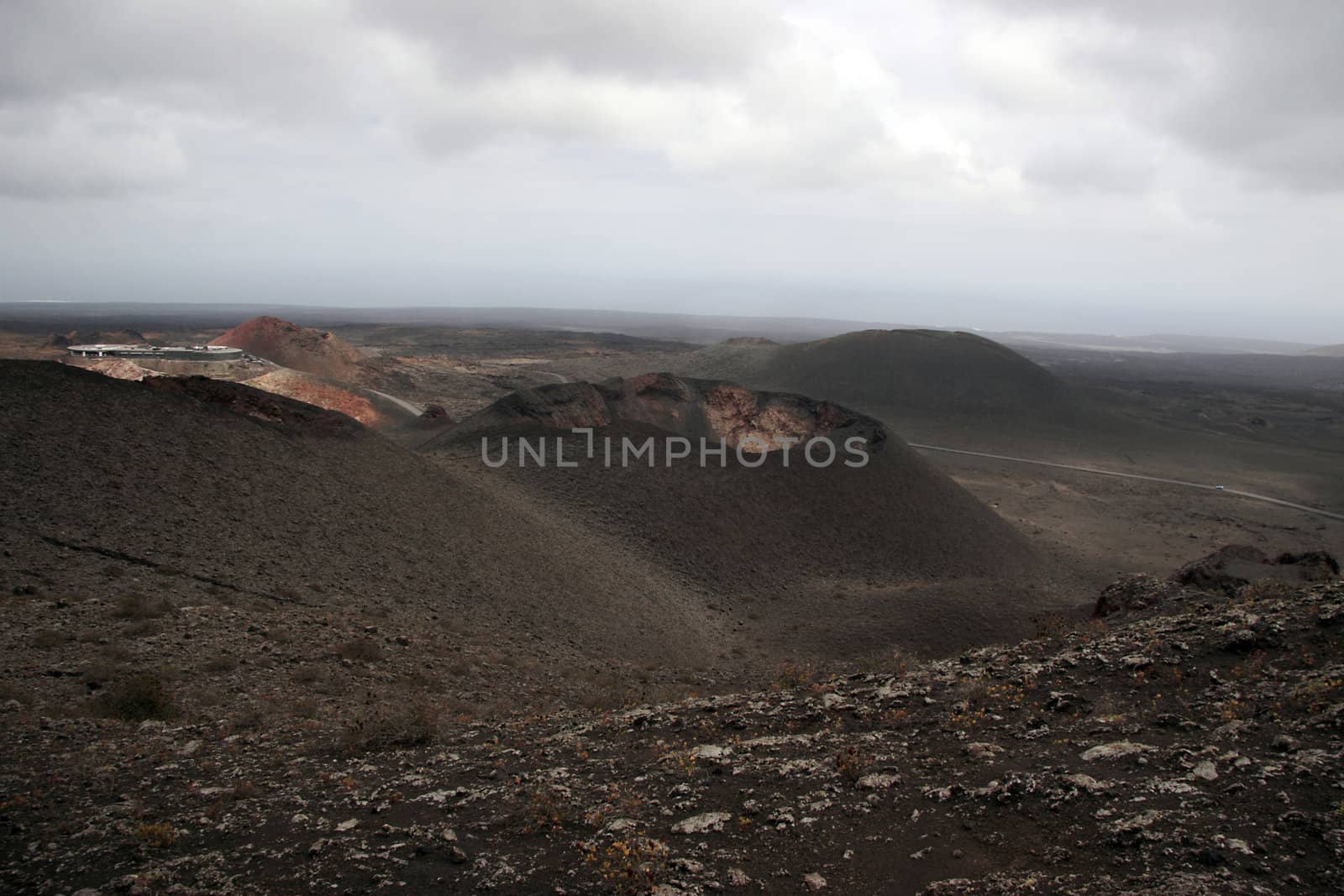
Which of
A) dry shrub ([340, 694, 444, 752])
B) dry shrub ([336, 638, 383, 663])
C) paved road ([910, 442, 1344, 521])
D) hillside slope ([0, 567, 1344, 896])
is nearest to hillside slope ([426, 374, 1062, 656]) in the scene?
hillside slope ([0, 567, 1344, 896])

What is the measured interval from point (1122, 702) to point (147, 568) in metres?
14.1

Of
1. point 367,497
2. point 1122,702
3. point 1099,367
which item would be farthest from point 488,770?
point 1099,367

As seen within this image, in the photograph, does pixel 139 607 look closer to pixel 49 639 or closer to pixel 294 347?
pixel 49 639

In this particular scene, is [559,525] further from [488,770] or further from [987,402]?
[987,402]

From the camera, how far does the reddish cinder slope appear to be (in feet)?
187

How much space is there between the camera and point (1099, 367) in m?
139

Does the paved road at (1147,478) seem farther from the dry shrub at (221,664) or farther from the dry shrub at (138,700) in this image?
the dry shrub at (138,700)

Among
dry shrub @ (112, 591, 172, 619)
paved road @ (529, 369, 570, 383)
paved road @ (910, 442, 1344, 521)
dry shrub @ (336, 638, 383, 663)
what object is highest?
paved road @ (529, 369, 570, 383)

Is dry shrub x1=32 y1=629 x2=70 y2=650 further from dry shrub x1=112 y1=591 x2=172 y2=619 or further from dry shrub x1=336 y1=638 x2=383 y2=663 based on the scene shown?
dry shrub x1=336 y1=638 x2=383 y2=663

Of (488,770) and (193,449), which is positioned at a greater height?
(193,449)

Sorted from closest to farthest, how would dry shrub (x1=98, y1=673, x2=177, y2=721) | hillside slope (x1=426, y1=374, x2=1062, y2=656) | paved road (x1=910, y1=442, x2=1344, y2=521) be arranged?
dry shrub (x1=98, y1=673, x2=177, y2=721)
hillside slope (x1=426, y1=374, x2=1062, y2=656)
paved road (x1=910, y1=442, x2=1344, y2=521)

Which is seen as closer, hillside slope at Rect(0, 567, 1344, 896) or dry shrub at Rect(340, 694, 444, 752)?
hillside slope at Rect(0, 567, 1344, 896)

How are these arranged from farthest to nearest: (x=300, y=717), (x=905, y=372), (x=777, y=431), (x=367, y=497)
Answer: (x=905, y=372) < (x=777, y=431) < (x=367, y=497) < (x=300, y=717)

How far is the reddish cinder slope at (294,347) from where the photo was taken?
57.1 meters
